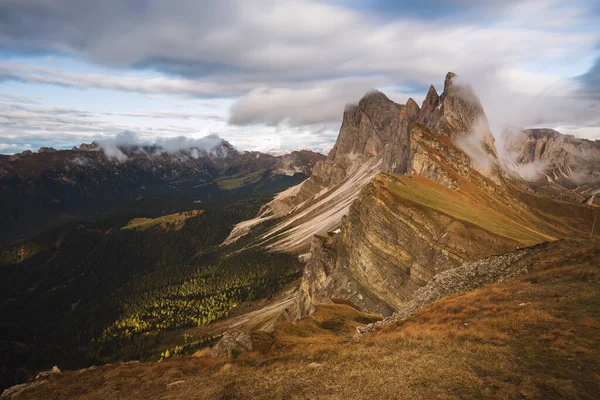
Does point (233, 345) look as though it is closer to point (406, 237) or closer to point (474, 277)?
point (474, 277)

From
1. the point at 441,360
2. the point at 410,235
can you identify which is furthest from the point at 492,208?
the point at 441,360

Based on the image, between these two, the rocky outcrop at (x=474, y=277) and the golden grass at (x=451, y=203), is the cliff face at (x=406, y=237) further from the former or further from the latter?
the rocky outcrop at (x=474, y=277)

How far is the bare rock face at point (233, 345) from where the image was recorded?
28328 mm

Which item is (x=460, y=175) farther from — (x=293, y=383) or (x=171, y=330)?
(x=171, y=330)

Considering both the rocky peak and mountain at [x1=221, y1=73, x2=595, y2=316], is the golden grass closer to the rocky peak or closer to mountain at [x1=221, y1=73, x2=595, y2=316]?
mountain at [x1=221, y1=73, x2=595, y2=316]

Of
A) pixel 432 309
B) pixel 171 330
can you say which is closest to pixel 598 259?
pixel 432 309

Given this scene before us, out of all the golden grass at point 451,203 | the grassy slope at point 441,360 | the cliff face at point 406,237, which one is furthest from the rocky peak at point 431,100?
the grassy slope at point 441,360

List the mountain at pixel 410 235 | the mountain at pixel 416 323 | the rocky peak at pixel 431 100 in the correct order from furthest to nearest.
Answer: the rocky peak at pixel 431 100, the mountain at pixel 410 235, the mountain at pixel 416 323

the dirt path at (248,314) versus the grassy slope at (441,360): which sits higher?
the grassy slope at (441,360)

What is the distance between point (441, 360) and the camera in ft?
66.3

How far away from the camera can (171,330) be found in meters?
154

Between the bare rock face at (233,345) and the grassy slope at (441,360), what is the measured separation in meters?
1.45

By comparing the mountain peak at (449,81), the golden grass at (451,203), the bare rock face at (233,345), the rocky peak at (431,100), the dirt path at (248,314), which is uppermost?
the mountain peak at (449,81)

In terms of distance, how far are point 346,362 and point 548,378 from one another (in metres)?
11.5
